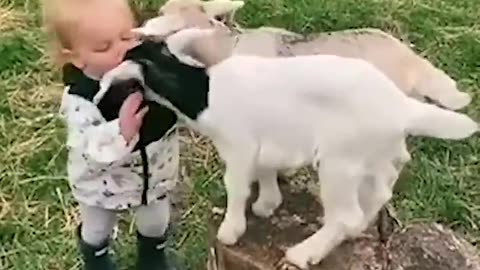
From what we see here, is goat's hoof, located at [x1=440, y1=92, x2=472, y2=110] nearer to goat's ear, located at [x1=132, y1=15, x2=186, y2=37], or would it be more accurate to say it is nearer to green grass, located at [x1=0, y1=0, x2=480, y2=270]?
goat's ear, located at [x1=132, y1=15, x2=186, y2=37]

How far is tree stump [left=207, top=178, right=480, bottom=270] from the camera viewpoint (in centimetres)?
230

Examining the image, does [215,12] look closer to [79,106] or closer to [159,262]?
[79,106]

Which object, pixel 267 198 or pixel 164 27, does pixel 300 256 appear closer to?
pixel 267 198

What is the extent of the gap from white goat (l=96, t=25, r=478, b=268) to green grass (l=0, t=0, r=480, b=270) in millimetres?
873

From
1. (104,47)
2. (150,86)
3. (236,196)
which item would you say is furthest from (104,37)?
(236,196)

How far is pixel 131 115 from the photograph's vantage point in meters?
2.19

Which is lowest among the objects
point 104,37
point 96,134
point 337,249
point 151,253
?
point 151,253

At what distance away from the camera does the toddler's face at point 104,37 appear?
219cm

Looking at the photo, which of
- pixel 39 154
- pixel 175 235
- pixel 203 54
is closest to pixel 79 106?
pixel 203 54

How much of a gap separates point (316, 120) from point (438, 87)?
211 millimetres

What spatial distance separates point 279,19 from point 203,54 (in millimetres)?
1964

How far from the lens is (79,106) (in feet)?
7.64

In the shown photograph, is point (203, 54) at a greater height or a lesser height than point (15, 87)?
greater

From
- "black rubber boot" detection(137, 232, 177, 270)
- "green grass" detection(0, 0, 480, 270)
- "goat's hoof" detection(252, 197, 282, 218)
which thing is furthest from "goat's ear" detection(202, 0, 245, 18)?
"green grass" detection(0, 0, 480, 270)
